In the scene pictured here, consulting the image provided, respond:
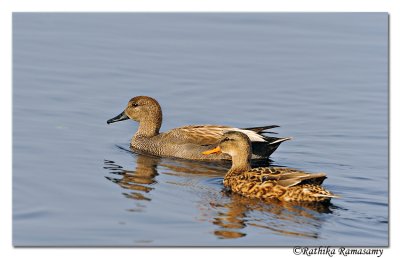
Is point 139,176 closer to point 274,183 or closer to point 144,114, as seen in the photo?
point 274,183

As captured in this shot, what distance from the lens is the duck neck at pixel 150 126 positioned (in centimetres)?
1538

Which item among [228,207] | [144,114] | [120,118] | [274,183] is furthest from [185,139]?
[228,207]

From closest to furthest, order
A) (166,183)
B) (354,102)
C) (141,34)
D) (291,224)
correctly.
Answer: (291,224)
(166,183)
(354,102)
(141,34)

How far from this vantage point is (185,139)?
14.7 m

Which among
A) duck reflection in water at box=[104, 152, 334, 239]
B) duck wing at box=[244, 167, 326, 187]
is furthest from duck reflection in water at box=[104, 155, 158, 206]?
duck wing at box=[244, 167, 326, 187]

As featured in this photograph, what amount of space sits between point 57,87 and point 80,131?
1571mm

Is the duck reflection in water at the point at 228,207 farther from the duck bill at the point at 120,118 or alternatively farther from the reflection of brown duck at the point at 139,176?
the duck bill at the point at 120,118

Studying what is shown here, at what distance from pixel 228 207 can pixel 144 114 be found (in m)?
3.95

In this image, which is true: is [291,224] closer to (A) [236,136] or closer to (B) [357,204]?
(B) [357,204]

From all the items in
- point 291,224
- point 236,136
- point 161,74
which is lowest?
point 291,224

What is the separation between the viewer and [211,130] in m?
14.7

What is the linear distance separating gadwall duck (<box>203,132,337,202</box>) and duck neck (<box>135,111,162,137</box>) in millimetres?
2481

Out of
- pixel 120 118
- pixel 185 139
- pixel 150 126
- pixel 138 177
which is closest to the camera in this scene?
pixel 138 177
